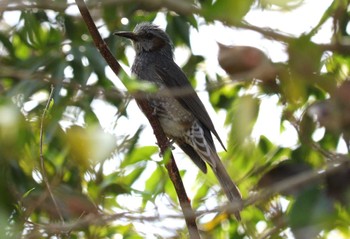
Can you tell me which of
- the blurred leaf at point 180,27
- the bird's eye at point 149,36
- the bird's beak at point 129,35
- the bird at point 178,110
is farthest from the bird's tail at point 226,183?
the bird's eye at point 149,36

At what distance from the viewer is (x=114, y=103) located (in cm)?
516

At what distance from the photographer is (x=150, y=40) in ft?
20.0

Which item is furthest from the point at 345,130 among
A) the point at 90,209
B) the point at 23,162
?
the point at 23,162

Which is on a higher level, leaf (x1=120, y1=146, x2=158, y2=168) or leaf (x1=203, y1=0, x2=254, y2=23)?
leaf (x1=120, y1=146, x2=158, y2=168)

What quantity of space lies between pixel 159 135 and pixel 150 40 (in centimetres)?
210

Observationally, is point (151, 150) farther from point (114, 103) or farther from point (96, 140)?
point (96, 140)

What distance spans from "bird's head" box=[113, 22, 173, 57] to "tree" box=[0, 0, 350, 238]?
196mm

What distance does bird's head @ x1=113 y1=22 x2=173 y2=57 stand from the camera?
5961 mm

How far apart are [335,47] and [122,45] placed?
151 inches

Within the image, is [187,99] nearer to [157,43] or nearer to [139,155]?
[157,43]

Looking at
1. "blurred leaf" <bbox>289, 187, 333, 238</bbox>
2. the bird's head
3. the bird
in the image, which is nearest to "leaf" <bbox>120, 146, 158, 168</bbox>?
the bird

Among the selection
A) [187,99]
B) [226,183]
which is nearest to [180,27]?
[187,99]

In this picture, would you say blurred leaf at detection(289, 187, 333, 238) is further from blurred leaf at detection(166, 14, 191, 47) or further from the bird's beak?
the bird's beak

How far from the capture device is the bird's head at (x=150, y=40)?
5.96 m
